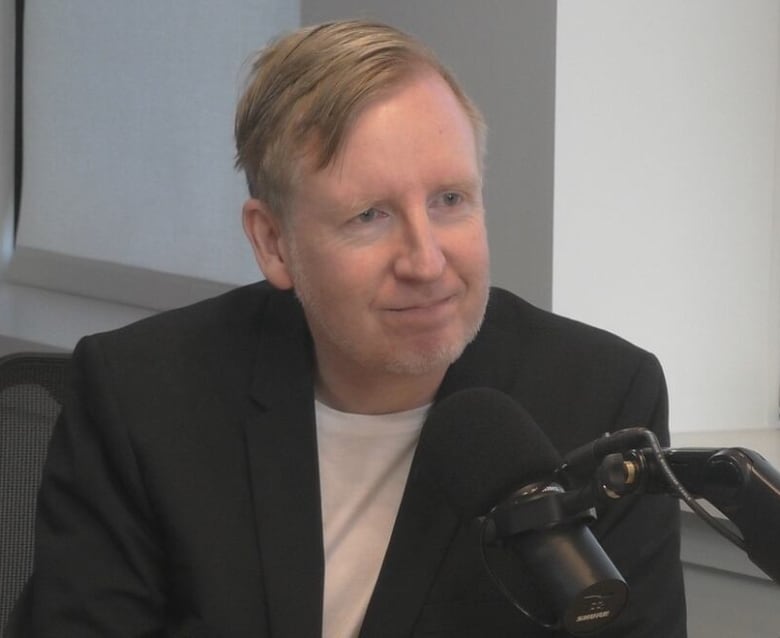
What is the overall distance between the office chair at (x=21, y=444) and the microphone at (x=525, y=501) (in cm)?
67

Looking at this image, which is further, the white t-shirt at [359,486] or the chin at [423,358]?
the white t-shirt at [359,486]

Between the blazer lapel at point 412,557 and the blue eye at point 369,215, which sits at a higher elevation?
the blue eye at point 369,215

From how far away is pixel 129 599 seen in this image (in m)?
1.42

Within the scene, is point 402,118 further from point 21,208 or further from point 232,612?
point 21,208

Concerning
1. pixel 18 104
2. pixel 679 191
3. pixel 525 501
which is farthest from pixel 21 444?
pixel 18 104

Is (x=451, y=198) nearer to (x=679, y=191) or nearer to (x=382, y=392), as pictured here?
(x=382, y=392)

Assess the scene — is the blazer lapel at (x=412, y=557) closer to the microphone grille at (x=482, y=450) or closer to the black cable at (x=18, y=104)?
the microphone grille at (x=482, y=450)

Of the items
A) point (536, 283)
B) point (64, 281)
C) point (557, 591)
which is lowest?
point (64, 281)

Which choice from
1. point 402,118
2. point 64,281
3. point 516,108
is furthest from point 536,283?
point 64,281

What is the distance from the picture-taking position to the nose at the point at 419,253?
4.21 ft

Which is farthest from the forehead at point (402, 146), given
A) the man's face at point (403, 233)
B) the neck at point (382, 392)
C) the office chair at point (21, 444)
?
the office chair at point (21, 444)

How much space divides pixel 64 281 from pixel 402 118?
2321mm

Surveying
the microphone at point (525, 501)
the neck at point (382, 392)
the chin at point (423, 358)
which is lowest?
the neck at point (382, 392)

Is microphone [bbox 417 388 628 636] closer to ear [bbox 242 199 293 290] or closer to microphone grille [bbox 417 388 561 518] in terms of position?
microphone grille [bbox 417 388 561 518]
